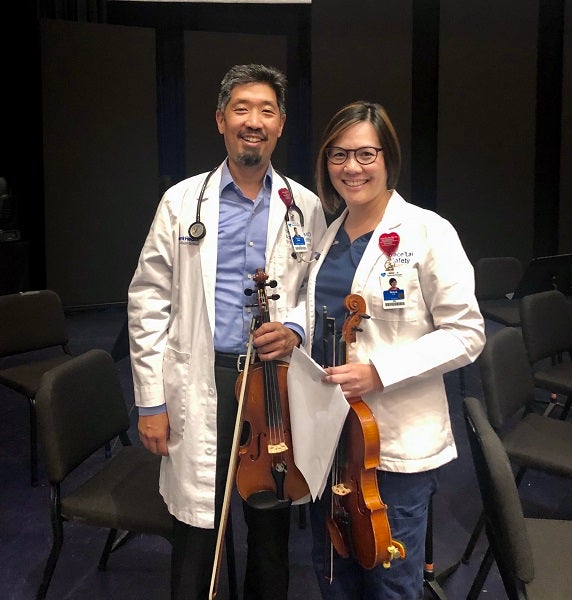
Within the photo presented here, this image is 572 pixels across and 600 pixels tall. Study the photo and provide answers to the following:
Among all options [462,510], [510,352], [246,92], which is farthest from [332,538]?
[462,510]

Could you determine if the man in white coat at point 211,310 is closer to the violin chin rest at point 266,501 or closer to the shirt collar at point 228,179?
the shirt collar at point 228,179

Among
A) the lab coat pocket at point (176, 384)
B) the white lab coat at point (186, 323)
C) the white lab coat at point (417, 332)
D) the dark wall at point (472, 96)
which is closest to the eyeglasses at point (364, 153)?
the white lab coat at point (417, 332)

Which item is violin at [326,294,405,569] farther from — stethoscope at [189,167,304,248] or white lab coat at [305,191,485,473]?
stethoscope at [189,167,304,248]

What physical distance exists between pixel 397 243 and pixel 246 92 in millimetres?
610

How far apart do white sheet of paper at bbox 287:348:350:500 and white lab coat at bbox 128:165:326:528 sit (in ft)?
0.77

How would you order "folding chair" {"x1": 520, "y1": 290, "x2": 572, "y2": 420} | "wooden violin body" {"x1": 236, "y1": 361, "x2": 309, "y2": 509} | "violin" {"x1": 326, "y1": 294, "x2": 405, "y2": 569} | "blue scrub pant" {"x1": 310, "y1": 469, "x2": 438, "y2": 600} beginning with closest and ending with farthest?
"violin" {"x1": 326, "y1": 294, "x2": 405, "y2": 569} → "blue scrub pant" {"x1": 310, "y1": 469, "x2": 438, "y2": 600} → "wooden violin body" {"x1": 236, "y1": 361, "x2": 309, "y2": 509} → "folding chair" {"x1": 520, "y1": 290, "x2": 572, "y2": 420}

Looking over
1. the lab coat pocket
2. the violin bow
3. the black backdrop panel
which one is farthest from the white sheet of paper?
the black backdrop panel

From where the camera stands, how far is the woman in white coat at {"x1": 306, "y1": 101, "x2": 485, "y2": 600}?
1.44m

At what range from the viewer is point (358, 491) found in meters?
1.40

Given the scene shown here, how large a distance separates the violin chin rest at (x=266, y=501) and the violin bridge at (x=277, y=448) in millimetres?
131

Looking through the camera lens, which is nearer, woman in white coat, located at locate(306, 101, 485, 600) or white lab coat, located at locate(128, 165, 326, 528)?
woman in white coat, located at locate(306, 101, 485, 600)

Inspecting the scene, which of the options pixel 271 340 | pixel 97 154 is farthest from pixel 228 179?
pixel 97 154

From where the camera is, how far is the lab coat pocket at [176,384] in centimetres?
174

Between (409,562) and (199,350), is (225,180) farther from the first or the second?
(409,562)
